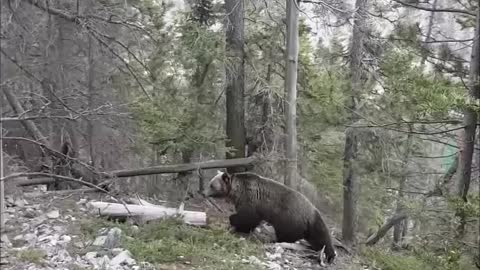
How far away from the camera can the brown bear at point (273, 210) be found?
863cm

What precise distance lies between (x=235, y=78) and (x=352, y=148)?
420 centimetres

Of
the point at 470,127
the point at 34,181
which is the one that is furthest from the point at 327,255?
the point at 34,181

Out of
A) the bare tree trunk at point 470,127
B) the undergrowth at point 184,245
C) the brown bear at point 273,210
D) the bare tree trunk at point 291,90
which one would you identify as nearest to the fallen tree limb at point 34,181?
the undergrowth at point 184,245

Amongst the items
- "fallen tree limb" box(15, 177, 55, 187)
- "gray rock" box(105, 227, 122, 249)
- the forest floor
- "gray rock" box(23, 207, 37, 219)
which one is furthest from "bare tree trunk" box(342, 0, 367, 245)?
"gray rock" box(23, 207, 37, 219)

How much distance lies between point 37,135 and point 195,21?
234 inches

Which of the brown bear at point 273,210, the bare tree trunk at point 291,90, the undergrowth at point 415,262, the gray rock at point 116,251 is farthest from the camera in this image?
the bare tree trunk at point 291,90

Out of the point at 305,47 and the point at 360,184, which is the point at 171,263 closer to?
the point at 305,47

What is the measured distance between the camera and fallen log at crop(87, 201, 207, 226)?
8.28 m

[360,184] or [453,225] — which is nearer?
[453,225]

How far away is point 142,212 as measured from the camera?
8484 mm

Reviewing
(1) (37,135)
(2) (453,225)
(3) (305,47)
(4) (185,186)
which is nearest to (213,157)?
(4) (185,186)

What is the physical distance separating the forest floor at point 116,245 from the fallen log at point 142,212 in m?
0.20

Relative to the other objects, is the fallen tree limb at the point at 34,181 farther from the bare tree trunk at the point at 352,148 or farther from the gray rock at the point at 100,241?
the bare tree trunk at the point at 352,148

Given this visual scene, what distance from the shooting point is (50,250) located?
20.7 feet
